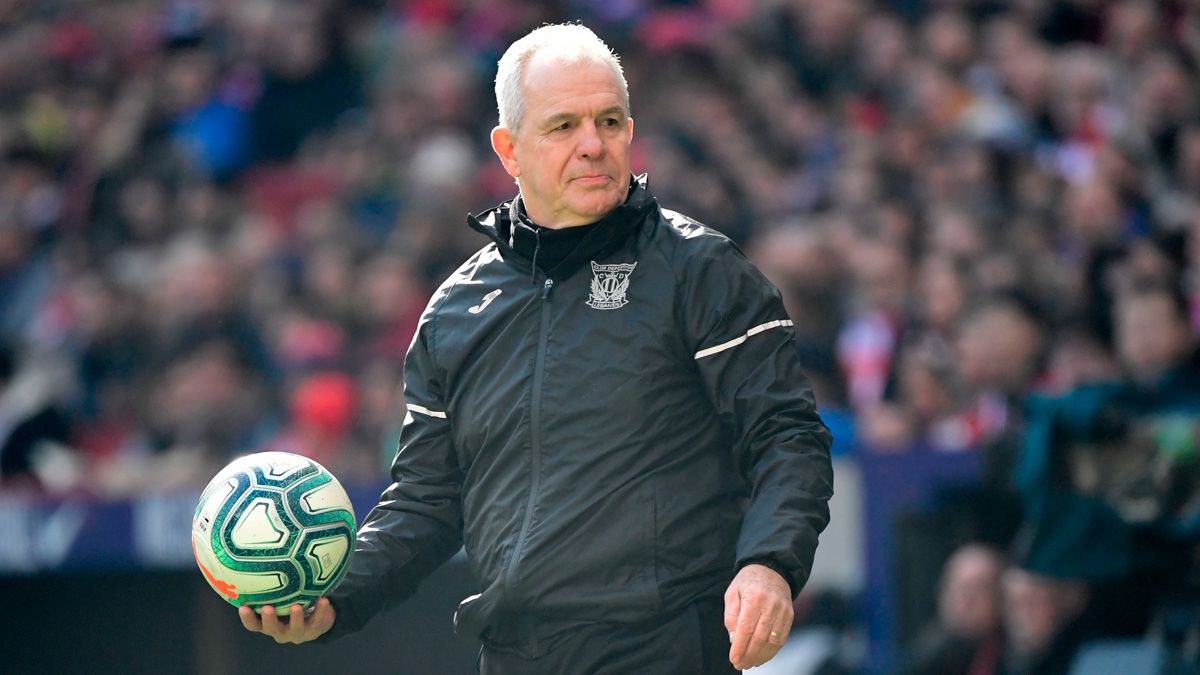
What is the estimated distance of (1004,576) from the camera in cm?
664

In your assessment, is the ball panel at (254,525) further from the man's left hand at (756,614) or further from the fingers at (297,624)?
the man's left hand at (756,614)

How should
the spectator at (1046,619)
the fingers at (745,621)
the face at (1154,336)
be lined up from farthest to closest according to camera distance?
1. the face at (1154,336)
2. the spectator at (1046,619)
3. the fingers at (745,621)

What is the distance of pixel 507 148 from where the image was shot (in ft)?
13.3

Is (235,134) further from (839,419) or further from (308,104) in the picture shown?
(839,419)

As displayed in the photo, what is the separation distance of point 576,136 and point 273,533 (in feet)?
3.81

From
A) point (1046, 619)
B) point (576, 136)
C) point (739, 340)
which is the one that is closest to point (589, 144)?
point (576, 136)

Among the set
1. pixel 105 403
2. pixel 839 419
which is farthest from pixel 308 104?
pixel 839 419

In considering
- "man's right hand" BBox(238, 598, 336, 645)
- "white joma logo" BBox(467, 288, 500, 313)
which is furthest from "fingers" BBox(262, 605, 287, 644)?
"white joma logo" BBox(467, 288, 500, 313)

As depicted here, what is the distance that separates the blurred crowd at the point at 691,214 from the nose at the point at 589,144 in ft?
10.3

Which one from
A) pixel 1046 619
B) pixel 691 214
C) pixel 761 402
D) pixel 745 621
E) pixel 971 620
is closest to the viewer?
pixel 745 621

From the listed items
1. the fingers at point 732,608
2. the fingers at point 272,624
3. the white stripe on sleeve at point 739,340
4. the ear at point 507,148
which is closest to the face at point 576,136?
the ear at point 507,148

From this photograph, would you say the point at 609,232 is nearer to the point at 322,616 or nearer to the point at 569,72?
the point at 569,72

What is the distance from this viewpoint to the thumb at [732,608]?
329 centimetres

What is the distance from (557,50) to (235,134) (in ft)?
31.4
